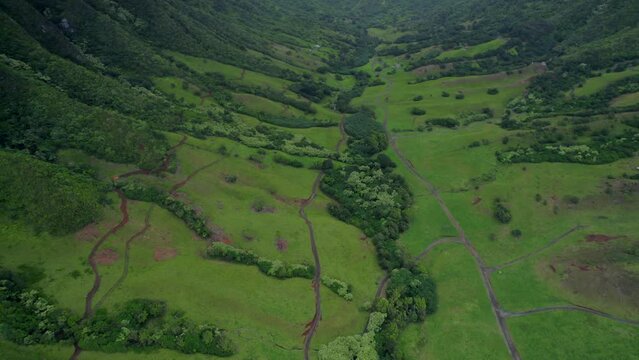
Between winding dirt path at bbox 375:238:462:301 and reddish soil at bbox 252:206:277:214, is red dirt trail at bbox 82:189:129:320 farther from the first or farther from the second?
winding dirt path at bbox 375:238:462:301

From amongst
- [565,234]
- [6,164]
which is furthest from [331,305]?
[6,164]

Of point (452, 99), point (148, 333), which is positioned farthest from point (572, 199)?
point (148, 333)

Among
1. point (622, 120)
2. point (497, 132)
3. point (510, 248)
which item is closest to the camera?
point (510, 248)

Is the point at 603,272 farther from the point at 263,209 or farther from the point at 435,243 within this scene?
the point at 263,209

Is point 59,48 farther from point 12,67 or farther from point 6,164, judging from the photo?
point 6,164

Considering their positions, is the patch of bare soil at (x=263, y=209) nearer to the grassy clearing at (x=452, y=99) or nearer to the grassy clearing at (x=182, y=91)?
the grassy clearing at (x=182, y=91)

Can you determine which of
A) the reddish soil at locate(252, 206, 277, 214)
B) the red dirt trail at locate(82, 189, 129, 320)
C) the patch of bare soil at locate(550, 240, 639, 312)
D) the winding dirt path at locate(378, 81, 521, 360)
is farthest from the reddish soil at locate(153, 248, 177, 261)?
the patch of bare soil at locate(550, 240, 639, 312)

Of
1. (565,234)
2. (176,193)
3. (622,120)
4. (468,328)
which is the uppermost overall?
(622,120)
